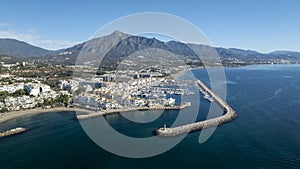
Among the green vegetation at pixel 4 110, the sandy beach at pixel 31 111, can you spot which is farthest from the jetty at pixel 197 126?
the green vegetation at pixel 4 110

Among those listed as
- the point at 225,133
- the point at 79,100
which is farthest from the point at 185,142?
the point at 79,100

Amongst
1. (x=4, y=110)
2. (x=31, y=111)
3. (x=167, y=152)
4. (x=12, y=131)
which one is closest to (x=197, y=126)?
(x=167, y=152)

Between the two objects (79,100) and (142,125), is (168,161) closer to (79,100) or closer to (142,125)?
(142,125)

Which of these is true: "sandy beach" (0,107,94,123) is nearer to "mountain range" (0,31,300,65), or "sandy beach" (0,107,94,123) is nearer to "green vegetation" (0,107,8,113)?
"green vegetation" (0,107,8,113)

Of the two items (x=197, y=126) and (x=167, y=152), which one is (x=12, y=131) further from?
(x=197, y=126)

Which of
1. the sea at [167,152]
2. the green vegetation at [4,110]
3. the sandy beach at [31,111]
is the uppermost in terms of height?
the green vegetation at [4,110]

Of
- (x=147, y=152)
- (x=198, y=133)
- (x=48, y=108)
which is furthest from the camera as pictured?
(x=48, y=108)

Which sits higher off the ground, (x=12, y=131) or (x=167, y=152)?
(x=12, y=131)

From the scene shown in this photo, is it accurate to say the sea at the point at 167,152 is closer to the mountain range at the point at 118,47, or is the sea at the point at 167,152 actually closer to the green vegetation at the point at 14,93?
the green vegetation at the point at 14,93

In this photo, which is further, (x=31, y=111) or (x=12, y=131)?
(x=31, y=111)
